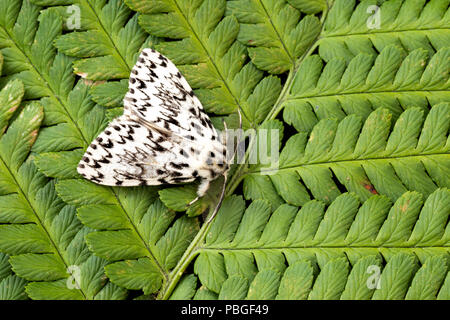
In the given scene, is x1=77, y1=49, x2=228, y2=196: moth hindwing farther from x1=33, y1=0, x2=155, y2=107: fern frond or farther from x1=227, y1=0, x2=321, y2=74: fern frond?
x1=227, y1=0, x2=321, y2=74: fern frond

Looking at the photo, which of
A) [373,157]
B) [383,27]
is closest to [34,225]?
[373,157]

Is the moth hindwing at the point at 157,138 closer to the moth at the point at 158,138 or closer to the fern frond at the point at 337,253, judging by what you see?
the moth at the point at 158,138

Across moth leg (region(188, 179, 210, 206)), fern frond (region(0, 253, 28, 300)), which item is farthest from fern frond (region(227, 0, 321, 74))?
fern frond (region(0, 253, 28, 300))

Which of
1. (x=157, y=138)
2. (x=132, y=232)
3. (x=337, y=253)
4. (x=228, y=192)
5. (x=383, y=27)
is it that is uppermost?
(x=383, y=27)

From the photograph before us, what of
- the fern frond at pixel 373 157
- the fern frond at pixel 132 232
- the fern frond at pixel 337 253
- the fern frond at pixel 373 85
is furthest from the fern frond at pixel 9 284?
the fern frond at pixel 373 85

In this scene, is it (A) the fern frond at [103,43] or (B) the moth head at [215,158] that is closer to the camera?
(A) the fern frond at [103,43]

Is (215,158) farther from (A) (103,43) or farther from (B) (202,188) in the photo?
(A) (103,43)
